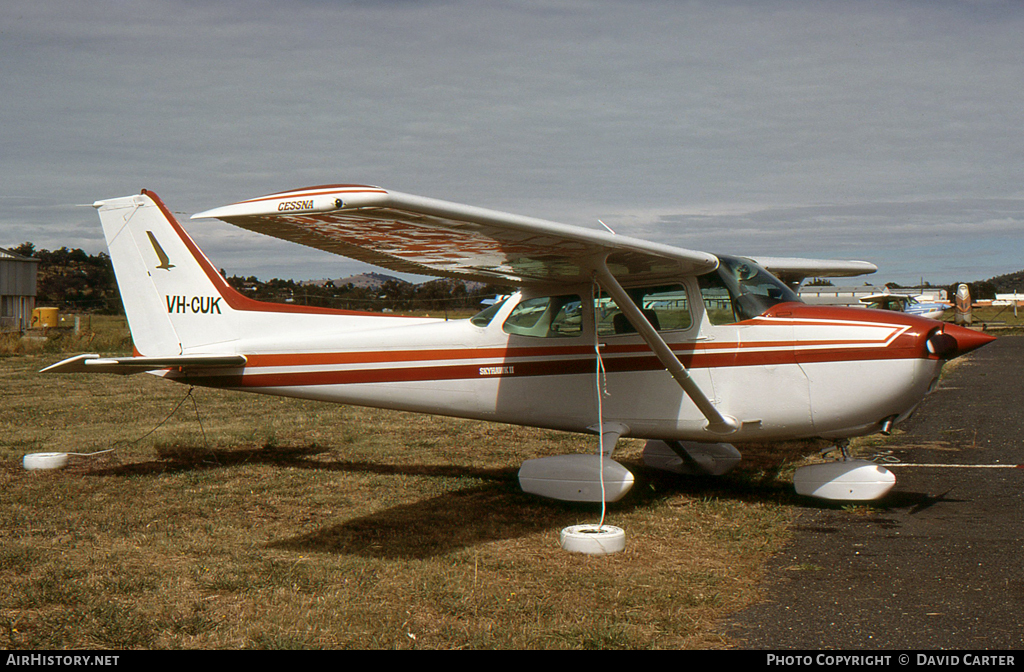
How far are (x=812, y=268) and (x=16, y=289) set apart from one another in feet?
139

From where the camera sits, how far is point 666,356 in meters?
6.37

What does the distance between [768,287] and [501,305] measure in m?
2.50

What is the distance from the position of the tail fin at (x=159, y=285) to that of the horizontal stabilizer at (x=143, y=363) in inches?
11.3

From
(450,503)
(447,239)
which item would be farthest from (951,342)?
(450,503)

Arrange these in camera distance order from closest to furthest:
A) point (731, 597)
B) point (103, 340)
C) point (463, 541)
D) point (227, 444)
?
point (731, 597) < point (463, 541) < point (227, 444) < point (103, 340)

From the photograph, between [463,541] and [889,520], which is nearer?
[463,541]

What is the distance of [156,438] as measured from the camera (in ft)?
33.5

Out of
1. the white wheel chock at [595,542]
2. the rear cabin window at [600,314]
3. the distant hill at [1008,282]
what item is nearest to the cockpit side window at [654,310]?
the rear cabin window at [600,314]

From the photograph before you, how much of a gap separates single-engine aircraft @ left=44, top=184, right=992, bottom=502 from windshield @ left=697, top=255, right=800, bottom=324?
0.04 feet

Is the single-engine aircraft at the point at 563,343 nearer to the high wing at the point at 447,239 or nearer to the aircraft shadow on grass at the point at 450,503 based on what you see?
the high wing at the point at 447,239

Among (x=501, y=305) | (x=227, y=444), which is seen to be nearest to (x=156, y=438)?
(x=227, y=444)

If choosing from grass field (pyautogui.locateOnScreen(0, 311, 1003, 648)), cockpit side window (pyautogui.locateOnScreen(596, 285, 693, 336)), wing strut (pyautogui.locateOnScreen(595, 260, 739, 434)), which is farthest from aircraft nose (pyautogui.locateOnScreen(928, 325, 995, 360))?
cockpit side window (pyautogui.locateOnScreen(596, 285, 693, 336))

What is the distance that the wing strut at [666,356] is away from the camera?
612 cm
